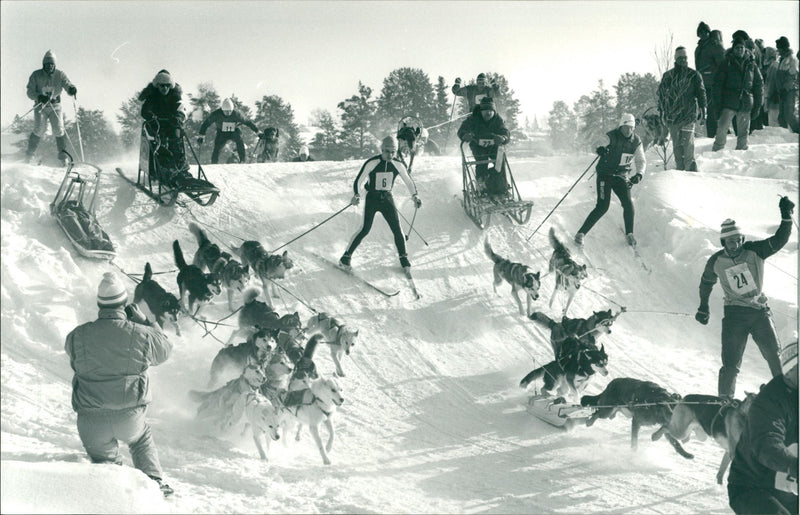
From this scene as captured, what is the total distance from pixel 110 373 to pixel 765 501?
391 cm

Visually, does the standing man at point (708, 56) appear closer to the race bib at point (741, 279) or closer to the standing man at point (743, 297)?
the standing man at point (743, 297)

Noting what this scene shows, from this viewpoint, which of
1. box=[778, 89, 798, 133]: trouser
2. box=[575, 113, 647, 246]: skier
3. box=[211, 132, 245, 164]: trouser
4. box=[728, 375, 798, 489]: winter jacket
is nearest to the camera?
box=[728, 375, 798, 489]: winter jacket

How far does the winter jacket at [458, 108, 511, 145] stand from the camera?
11.8 m

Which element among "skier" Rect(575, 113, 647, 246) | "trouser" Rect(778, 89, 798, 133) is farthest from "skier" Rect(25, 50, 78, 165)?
"trouser" Rect(778, 89, 798, 133)

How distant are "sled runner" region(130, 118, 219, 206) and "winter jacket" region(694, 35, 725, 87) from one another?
9.93 meters

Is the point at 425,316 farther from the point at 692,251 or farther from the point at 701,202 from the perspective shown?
the point at 701,202

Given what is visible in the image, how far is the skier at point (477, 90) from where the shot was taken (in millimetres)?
14102

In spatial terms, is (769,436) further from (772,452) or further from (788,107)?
(788,107)

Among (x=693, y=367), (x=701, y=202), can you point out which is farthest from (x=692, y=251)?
(x=693, y=367)

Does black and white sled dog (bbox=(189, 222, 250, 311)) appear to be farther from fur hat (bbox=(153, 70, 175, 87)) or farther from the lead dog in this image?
the lead dog

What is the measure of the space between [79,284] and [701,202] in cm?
961

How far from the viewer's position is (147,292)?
759cm

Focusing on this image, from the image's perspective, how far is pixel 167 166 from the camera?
32.2ft

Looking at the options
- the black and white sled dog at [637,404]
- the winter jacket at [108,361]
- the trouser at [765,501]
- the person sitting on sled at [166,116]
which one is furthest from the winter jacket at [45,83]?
the trouser at [765,501]
